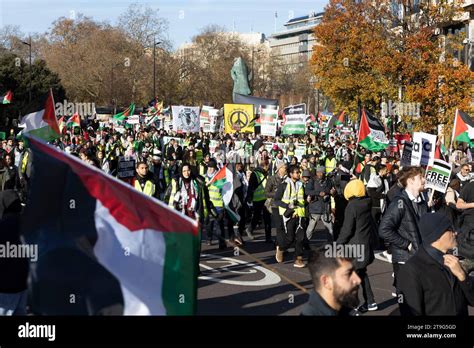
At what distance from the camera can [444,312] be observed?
5.29m

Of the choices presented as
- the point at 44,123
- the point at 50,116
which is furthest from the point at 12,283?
the point at 50,116

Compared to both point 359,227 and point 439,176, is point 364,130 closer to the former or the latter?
point 439,176

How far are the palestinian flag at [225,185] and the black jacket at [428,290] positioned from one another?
974cm

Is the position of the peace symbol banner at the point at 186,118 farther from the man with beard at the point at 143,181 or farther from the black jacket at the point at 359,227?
the black jacket at the point at 359,227

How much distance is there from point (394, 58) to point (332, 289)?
3105 centimetres

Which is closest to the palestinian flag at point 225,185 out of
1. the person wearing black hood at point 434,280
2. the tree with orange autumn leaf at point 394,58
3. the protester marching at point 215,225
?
the protester marching at point 215,225

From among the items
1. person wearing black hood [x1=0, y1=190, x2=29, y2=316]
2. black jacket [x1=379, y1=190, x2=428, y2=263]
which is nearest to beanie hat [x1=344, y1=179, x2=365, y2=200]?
black jacket [x1=379, y1=190, x2=428, y2=263]

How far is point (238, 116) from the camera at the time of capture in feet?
86.8

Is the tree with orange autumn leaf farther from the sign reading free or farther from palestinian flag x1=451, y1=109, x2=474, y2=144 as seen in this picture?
the sign reading free

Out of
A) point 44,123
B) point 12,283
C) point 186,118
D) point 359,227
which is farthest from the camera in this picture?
point 186,118

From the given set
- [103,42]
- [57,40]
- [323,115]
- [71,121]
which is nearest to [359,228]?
[71,121]

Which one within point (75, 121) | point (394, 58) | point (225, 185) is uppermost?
point (394, 58)

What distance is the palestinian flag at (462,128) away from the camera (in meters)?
20.0

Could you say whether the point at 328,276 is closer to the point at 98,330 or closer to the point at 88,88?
the point at 98,330
